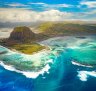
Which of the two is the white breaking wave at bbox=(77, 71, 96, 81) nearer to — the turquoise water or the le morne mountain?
the turquoise water

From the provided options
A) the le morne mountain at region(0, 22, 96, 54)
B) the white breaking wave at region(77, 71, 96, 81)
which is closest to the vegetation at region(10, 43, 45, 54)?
Answer: the le morne mountain at region(0, 22, 96, 54)

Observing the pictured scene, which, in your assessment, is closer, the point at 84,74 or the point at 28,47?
the point at 84,74

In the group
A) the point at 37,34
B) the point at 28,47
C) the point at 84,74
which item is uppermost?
the point at 37,34

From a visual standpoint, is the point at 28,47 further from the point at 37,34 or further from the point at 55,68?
the point at 55,68

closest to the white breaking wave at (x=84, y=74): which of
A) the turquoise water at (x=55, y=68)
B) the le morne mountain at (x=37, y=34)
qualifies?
the turquoise water at (x=55, y=68)

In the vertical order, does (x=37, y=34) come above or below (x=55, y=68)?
above

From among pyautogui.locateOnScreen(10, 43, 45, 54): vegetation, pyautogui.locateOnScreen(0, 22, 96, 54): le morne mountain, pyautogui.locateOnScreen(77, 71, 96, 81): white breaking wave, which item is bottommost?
pyautogui.locateOnScreen(77, 71, 96, 81): white breaking wave

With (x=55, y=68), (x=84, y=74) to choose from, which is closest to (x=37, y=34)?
(x=55, y=68)
